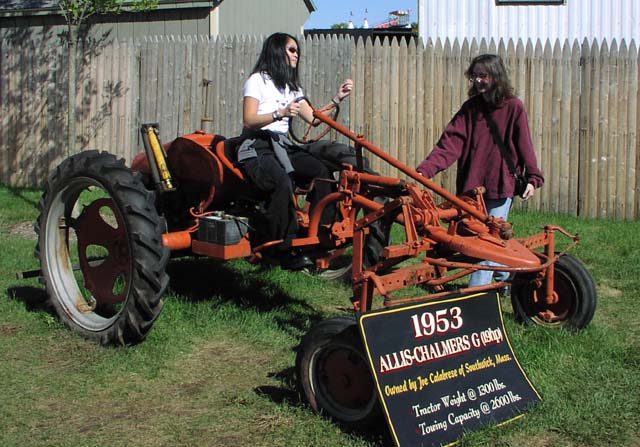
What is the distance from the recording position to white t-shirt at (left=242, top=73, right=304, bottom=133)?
18.6 ft

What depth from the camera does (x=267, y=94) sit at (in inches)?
225

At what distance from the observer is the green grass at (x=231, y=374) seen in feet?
13.3

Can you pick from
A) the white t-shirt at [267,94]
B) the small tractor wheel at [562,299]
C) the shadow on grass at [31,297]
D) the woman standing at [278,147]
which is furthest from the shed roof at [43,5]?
the small tractor wheel at [562,299]

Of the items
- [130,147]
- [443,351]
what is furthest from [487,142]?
[130,147]

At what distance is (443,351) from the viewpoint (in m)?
4.05

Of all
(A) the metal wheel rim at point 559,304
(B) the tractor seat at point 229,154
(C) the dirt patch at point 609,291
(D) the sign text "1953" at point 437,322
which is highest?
(B) the tractor seat at point 229,154

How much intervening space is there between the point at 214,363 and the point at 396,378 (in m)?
1.70

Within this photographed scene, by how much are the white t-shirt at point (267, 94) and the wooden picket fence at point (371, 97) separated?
4491 mm

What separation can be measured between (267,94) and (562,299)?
2.44 meters

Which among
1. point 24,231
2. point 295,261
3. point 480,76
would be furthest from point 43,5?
point 480,76

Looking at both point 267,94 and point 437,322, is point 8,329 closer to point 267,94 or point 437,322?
point 267,94

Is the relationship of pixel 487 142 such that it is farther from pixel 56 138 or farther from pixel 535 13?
pixel 535 13

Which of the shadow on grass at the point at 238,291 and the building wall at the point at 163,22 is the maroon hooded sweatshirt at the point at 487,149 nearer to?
the shadow on grass at the point at 238,291

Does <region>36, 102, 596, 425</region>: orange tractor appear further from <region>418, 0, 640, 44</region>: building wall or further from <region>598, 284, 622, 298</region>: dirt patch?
<region>418, 0, 640, 44</region>: building wall
